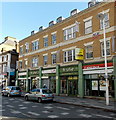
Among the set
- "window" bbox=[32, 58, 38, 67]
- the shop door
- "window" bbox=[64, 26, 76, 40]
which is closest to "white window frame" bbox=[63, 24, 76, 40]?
"window" bbox=[64, 26, 76, 40]

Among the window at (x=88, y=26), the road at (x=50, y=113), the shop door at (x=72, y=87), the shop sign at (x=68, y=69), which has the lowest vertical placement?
the road at (x=50, y=113)

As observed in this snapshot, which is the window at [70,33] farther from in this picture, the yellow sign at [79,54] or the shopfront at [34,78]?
Answer: the shopfront at [34,78]

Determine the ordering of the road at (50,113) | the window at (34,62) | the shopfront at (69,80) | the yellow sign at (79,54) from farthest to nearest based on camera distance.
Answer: the window at (34,62), the shopfront at (69,80), the yellow sign at (79,54), the road at (50,113)

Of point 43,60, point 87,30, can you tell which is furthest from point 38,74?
point 87,30

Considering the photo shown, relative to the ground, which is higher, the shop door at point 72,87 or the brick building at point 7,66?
the brick building at point 7,66

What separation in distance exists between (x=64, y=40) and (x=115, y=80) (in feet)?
32.9

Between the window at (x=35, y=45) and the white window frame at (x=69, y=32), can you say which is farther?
the window at (x=35, y=45)

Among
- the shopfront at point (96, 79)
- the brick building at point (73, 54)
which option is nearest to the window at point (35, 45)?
the brick building at point (73, 54)

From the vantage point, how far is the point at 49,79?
80.8 ft

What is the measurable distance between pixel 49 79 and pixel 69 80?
4447mm

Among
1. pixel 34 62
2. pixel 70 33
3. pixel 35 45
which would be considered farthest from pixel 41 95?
pixel 35 45

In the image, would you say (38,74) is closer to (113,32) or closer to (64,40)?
(64,40)

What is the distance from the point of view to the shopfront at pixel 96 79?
649 inches

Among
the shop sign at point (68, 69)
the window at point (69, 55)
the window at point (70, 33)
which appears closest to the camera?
the shop sign at point (68, 69)
